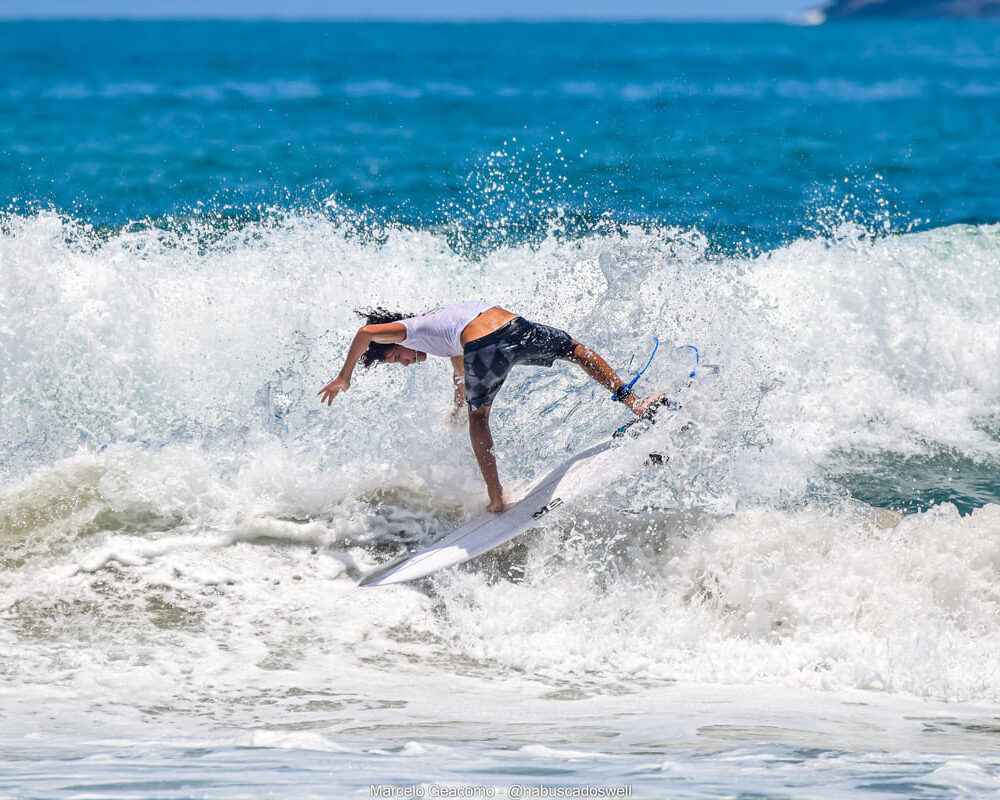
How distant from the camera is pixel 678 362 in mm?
6254

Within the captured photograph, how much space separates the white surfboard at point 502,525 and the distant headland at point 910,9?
497 feet

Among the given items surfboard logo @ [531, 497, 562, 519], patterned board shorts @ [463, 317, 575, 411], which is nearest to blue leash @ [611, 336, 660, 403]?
patterned board shorts @ [463, 317, 575, 411]

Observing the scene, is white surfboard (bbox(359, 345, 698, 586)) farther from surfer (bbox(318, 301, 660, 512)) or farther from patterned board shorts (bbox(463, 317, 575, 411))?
patterned board shorts (bbox(463, 317, 575, 411))

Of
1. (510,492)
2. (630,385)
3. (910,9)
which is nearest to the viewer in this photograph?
(630,385)

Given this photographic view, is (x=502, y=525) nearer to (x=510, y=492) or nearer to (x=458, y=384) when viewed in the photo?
(x=510, y=492)

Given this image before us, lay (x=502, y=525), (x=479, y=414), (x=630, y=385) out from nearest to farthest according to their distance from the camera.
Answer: (x=479, y=414) → (x=502, y=525) → (x=630, y=385)

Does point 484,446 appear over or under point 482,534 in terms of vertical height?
over

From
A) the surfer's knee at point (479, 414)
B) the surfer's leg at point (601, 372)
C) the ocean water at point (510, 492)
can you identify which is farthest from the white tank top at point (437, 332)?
the ocean water at point (510, 492)

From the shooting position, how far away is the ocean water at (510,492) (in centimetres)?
412

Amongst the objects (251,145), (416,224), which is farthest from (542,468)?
(251,145)

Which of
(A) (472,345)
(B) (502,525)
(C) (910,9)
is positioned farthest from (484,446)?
(C) (910,9)

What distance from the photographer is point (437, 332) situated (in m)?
5.72

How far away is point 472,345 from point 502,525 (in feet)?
3.78

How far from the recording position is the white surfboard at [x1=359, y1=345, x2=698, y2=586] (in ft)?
19.0
